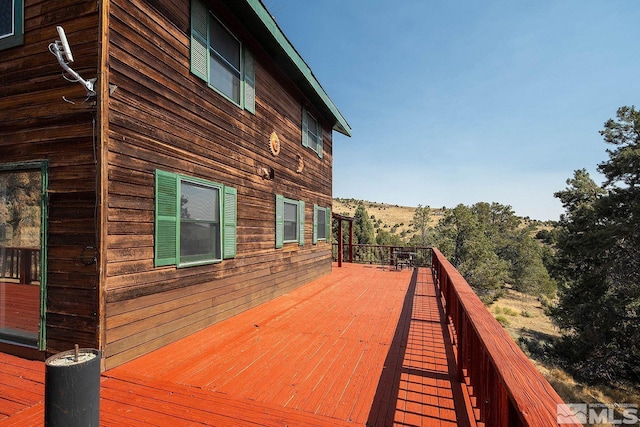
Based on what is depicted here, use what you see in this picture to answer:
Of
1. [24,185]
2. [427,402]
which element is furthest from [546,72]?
[24,185]

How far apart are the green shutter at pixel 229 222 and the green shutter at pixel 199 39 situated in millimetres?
1833

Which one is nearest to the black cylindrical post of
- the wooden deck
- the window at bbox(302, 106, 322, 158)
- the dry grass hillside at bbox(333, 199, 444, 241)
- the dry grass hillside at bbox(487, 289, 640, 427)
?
the wooden deck

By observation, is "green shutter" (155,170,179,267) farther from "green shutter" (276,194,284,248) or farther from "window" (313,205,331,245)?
"window" (313,205,331,245)

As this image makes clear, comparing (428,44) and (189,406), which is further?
(428,44)

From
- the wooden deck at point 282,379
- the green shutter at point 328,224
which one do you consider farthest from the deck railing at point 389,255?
the wooden deck at point 282,379

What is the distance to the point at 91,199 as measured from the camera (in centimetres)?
316

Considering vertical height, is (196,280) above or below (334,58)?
below

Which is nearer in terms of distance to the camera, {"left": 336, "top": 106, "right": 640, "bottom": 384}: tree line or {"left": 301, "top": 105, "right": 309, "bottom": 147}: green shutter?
{"left": 301, "top": 105, "right": 309, "bottom": 147}: green shutter

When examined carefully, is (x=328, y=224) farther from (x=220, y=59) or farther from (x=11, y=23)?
(x=11, y=23)

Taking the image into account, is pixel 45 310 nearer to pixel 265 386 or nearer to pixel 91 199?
pixel 91 199

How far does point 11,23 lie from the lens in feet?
11.8

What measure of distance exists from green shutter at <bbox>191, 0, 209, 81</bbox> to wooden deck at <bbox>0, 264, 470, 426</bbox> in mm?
3907

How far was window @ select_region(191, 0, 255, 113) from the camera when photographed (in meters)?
4.44

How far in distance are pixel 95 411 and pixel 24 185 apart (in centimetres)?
→ 1227
